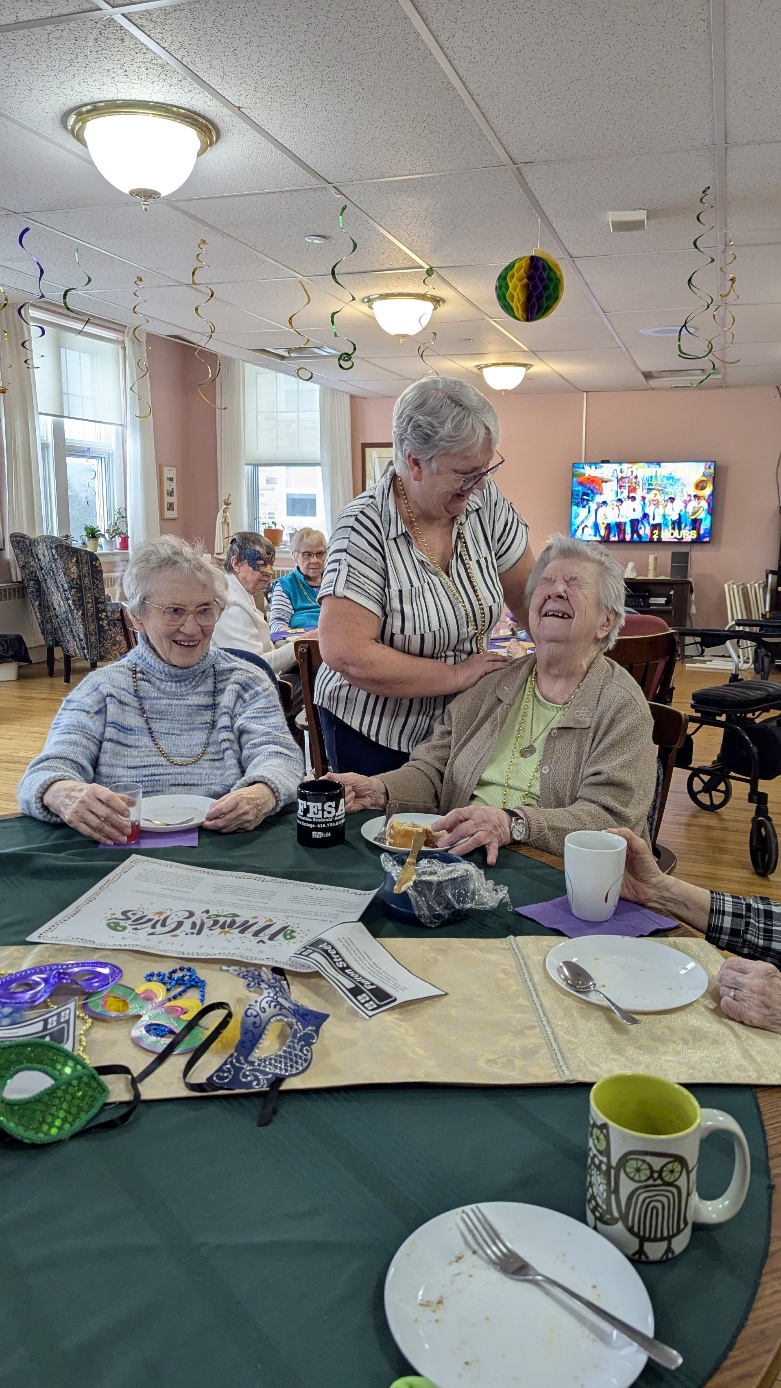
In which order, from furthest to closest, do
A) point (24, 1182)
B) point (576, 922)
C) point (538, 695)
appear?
1. point (538, 695)
2. point (576, 922)
3. point (24, 1182)

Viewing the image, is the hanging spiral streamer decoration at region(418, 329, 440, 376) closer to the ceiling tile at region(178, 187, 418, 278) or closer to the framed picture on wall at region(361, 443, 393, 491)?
the ceiling tile at region(178, 187, 418, 278)

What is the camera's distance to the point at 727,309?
19.5 ft

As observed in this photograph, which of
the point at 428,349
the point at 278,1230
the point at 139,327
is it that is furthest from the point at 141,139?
the point at 428,349

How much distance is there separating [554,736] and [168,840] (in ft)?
2.41

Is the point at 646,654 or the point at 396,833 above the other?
the point at 646,654

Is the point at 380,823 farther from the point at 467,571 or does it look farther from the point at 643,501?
the point at 643,501

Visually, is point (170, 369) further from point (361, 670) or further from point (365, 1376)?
point (365, 1376)

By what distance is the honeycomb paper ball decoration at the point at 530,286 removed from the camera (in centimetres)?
394

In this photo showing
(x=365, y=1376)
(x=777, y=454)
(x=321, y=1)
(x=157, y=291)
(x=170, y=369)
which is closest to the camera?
(x=365, y=1376)

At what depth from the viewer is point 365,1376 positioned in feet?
2.10

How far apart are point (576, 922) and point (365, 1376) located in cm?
73

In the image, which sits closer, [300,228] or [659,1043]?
[659,1043]

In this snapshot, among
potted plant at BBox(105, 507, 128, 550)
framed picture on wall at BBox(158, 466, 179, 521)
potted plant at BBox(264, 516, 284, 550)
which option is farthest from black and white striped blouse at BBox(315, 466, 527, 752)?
framed picture on wall at BBox(158, 466, 179, 521)

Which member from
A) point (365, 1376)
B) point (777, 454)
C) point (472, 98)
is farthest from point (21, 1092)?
point (777, 454)
